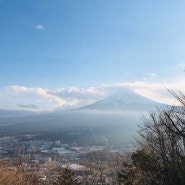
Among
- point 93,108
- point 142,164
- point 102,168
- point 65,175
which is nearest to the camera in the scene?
point 142,164

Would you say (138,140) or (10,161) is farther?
(138,140)

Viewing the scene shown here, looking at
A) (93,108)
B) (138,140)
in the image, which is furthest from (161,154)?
(93,108)

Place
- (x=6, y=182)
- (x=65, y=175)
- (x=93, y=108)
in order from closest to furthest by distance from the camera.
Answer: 1. (x=6, y=182)
2. (x=65, y=175)
3. (x=93, y=108)

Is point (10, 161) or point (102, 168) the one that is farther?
point (102, 168)

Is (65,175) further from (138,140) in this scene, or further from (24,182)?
(24,182)

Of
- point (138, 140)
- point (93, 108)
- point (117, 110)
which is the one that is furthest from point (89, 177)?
point (93, 108)

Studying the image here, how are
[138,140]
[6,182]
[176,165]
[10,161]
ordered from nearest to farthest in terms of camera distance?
1. [6,182]
2. [10,161]
3. [176,165]
4. [138,140]

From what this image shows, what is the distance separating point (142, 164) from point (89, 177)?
43.3ft

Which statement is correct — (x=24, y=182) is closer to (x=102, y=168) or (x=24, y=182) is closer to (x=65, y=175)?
(x=65, y=175)

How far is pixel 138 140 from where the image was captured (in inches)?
564

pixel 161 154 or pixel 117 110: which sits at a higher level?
pixel 117 110

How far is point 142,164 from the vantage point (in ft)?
41.1

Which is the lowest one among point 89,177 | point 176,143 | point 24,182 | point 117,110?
point 89,177

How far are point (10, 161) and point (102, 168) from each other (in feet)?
52.0
